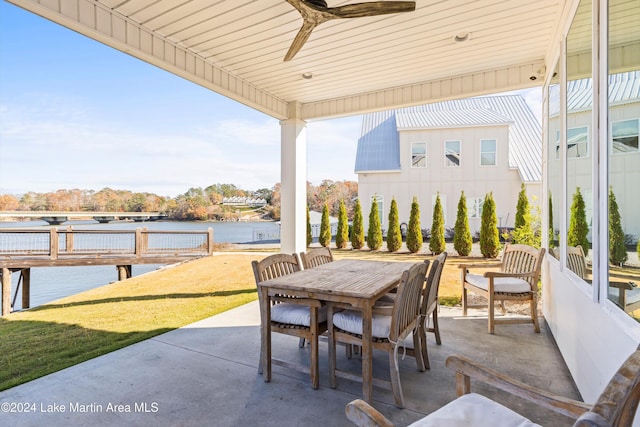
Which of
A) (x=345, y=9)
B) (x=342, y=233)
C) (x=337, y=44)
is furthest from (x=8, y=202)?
(x=345, y=9)

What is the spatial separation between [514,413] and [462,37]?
A: 11.4ft

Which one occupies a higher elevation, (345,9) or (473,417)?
(345,9)

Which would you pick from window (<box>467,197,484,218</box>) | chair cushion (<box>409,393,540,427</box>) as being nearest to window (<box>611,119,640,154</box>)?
chair cushion (<box>409,393,540,427</box>)

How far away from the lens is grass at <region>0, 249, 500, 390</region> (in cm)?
302

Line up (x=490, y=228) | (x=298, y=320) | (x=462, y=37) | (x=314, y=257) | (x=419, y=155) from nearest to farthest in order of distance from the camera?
(x=298, y=320)
(x=462, y=37)
(x=314, y=257)
(x=490, y=228)
(x=419, y=155)

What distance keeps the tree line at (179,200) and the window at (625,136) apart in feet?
34.7

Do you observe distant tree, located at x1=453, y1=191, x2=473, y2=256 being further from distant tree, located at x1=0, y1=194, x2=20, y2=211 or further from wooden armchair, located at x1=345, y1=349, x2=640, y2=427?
distant tree, located at x1=0, y1=194, x2=20, y2=211

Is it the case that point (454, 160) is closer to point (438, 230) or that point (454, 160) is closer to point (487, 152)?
point (487, 152)

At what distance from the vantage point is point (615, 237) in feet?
5.26

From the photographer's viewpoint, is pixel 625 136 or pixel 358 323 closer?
pixel 625 136

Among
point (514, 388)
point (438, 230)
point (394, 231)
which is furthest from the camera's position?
point (394, 231)

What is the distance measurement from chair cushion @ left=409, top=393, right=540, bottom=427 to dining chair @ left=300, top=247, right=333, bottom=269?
216cm

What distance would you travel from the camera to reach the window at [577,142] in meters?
2.23

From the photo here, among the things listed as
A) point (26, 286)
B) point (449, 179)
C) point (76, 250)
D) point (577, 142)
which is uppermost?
point (449, 179)
